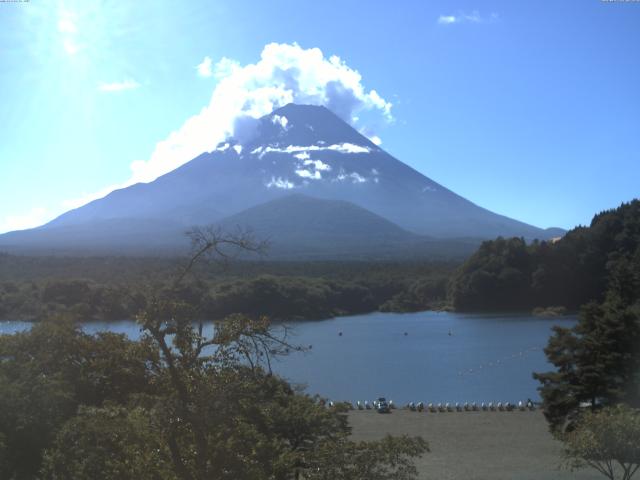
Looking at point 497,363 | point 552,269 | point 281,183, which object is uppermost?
point 281,183

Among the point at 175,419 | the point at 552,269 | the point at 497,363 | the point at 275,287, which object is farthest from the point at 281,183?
the point at 175,419

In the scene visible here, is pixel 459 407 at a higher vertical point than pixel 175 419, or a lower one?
Result: lower

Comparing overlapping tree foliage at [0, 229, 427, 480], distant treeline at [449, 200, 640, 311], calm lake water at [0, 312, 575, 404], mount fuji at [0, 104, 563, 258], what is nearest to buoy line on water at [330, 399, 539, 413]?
calm lake water at [0, 312, 575, 404]

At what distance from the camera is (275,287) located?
39.2 meters

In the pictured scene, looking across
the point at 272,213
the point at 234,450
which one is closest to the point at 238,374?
the point at 234,450

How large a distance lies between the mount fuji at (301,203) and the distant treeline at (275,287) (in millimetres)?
27629

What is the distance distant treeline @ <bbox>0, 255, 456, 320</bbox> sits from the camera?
30969 mm

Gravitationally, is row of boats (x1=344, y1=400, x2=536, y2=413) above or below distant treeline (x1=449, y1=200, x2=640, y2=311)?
below

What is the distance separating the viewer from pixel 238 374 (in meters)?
3.81

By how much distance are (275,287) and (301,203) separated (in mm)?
64937

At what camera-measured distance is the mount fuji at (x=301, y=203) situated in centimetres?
9000

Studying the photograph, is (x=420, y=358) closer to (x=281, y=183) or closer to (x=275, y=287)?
(x=275, y=287)

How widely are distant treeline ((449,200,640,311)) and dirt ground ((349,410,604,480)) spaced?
90.0ft

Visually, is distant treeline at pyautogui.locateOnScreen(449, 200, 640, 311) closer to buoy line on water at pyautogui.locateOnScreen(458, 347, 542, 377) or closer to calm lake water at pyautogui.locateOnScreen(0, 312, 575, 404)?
calm lake water at pyautogui.locateOnScreen(0, 312, 575, 404)
